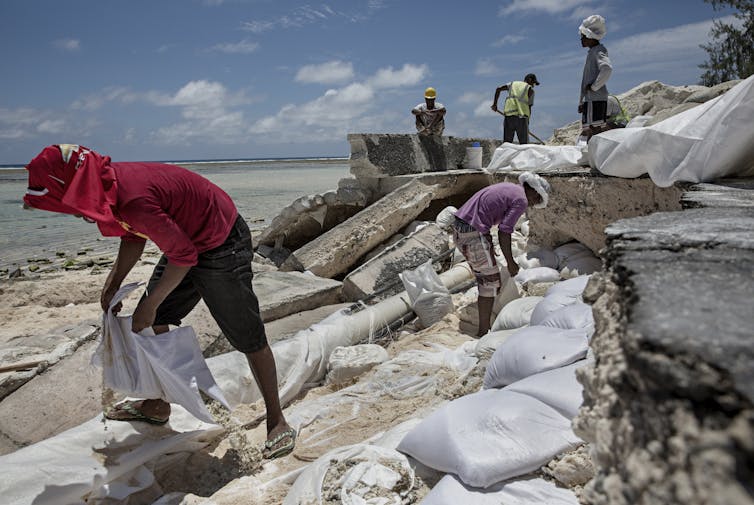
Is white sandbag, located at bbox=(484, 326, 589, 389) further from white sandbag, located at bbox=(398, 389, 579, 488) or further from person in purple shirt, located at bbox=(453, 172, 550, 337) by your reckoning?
person in purple shirt, located at bbox=(453, 172, 550, 337)

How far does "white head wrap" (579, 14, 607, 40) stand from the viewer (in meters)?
5.08

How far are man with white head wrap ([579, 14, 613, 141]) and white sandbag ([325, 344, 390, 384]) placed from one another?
12.3 ft

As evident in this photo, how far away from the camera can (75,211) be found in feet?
6.42

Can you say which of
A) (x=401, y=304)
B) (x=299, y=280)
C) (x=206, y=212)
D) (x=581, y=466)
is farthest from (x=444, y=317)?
(x=581, y=466)

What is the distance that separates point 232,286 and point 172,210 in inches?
16.7

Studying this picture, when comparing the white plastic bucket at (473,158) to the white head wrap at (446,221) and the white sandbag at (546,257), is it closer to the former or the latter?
the white head wrap at (446,221)

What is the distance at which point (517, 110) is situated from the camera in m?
7.81

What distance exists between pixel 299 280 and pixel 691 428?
422 cm

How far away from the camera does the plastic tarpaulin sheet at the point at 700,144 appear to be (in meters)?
2.51

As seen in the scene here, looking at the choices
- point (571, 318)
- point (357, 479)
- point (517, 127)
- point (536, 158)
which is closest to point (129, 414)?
point (357, 479)

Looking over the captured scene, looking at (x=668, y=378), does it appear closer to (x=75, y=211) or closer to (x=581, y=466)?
(x=581, y=466)

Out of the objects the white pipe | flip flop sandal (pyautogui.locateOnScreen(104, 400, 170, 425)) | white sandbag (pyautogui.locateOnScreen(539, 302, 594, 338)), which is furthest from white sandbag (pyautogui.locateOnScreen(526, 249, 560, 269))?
flip flop sandal (pyautogui.locateOnScreen(104, 400, 170, 425))

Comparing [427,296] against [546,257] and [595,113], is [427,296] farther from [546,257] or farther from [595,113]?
[595,113]

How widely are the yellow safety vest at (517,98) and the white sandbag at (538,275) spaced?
4150 millimetres
